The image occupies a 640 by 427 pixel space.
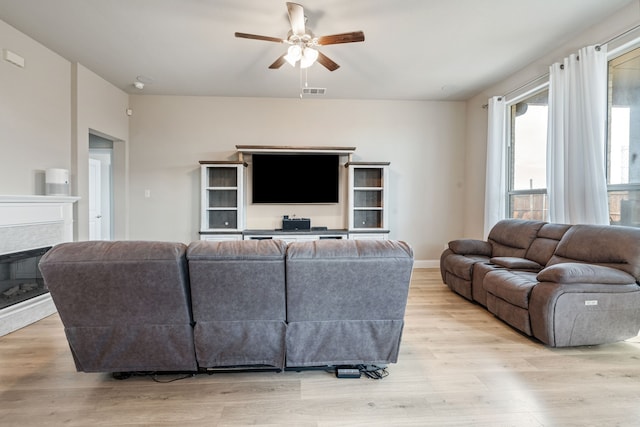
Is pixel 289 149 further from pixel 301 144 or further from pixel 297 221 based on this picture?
pixel 297 221

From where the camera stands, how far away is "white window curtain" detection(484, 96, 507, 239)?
4.23 meters

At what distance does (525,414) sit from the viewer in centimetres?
161

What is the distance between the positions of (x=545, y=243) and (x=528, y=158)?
148cm

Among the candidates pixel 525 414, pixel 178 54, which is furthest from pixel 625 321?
pixel 178 54

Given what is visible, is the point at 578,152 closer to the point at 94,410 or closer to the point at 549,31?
the point at 549,31

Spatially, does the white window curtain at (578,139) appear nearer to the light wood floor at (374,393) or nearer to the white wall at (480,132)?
the white wall at (480,132)

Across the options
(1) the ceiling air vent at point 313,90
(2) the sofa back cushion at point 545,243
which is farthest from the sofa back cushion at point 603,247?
(1) the ceiling air vent at point 313,90

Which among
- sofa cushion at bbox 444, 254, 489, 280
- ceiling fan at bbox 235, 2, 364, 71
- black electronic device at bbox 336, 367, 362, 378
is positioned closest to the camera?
black electronic device at bbox 336, 367, 362, 378

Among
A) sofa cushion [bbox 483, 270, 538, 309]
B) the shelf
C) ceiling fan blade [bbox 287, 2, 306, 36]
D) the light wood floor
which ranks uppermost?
ceiling fan blade [bbox 287, 2, 306, 36]

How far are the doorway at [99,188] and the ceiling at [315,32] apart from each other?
1.32 metres

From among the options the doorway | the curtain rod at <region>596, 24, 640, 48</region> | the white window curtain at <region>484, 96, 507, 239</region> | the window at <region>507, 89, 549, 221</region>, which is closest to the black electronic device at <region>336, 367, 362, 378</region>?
the window at <region>507, 89, 549, 221</region>

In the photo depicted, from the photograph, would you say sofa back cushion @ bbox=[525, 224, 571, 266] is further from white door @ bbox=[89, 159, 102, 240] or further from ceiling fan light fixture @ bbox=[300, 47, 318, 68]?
white door @ bbox=[89, 159, 102, 240]

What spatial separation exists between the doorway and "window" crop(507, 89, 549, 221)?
20.9 feet

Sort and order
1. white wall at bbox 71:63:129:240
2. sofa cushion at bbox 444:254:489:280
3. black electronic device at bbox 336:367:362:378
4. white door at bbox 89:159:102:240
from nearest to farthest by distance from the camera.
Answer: black electronic device at bbox 336:367:362:378
sofa cushion at bbox 444:254:489:280
white wall at bbox 71:63:129:240
white door at bbox 89:159:102:240
